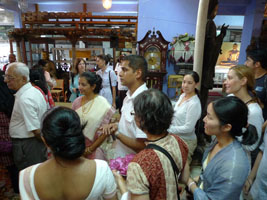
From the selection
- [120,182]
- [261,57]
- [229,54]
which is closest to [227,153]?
[120,182]

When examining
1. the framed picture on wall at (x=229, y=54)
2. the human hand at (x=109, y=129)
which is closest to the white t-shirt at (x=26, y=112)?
the human hand at (x=109, y=129)

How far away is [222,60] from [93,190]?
309 inches

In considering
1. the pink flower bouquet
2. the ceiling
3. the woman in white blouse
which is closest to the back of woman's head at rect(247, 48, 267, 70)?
the woman in white blouse

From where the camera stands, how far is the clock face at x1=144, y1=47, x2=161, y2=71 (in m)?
4.54

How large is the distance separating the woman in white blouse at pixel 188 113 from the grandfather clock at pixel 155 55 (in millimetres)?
2196

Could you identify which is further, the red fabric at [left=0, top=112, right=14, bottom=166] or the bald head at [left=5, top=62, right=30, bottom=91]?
the red fabric at [left=0, top=112, right=14, bottom=166]

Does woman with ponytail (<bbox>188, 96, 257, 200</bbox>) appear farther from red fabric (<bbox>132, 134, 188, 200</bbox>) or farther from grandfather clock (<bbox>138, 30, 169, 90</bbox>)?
grandfather clock (<bbox>138, 30, 169, 90</bbox>)

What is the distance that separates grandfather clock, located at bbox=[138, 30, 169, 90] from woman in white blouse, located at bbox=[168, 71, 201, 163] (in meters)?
2.20

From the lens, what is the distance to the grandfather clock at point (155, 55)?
4.45 meters

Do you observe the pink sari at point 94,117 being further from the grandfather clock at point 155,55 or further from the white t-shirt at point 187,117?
the grandfather clock at point 155,55

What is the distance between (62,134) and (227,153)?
0.88 meters

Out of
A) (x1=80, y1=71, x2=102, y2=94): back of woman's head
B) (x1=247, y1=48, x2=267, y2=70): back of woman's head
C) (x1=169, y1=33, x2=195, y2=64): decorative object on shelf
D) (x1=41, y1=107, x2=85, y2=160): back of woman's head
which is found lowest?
(x1=41, y1=107, x2=85, y2=160): back of woman's head

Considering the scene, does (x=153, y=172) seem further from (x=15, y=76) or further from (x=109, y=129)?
(x=15, y=76)

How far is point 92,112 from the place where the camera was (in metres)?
1.81
